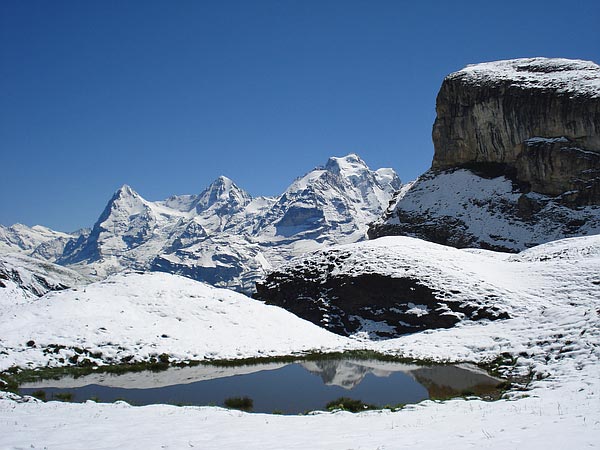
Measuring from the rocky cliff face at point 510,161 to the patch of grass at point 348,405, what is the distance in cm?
7916

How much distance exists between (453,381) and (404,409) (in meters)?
7.19

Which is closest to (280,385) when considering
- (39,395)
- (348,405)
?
(348,405)

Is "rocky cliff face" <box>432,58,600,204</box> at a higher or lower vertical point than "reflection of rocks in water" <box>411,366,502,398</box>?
higher

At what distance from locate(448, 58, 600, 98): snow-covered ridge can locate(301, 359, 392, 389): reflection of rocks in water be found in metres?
94.1

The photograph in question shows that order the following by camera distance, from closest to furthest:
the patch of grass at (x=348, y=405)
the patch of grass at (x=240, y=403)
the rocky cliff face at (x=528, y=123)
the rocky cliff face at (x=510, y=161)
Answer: the patch of grass at (x=348, y=405) < the patch of grass at (x=240, y=403) < the rocky cliff face at (x=510, y=161) < the rocky cliff face at (x=528, y=123)

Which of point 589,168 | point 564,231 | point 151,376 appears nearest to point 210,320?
point 151,376

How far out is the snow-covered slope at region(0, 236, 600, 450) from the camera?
39.8 ft

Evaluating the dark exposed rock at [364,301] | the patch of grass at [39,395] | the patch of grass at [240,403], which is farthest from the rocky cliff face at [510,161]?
the patch of grass at [39,395]

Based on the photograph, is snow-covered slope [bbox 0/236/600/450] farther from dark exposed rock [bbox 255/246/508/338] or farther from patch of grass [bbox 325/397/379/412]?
patch of grass [bbox 325/397/379/412]

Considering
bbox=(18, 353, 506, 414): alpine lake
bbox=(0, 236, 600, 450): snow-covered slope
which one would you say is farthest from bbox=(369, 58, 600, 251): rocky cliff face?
bbox=(18, 353, 506, 414): alpine lake

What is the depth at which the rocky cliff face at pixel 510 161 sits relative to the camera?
92.1m

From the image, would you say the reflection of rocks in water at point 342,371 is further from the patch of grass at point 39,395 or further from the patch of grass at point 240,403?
the patch of grass at point 39,395

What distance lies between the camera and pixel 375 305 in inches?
1615

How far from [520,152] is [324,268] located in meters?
76.4
